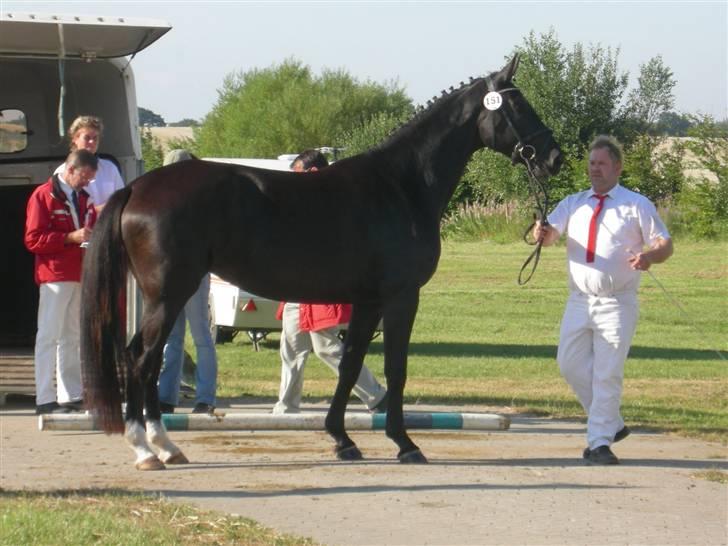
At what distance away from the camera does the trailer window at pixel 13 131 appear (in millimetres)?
12672

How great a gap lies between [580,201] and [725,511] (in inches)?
97.8

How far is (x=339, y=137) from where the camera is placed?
63344 mm

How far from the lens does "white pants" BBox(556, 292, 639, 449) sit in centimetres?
860

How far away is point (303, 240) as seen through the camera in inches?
328

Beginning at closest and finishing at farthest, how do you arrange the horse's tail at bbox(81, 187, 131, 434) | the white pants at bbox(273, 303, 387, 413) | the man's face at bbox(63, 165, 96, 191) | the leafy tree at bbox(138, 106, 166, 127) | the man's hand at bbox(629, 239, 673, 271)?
the horse's tail at bbox(81, 187, 131, 434) < the man's hand at bbox(629, 239, 673, 271) < the man's face at bbox(63, 165, 96, 191) < the white pants at bbox(273, 303, 387, 413) < the leafy tree at bbox(138, 106, 166, 127)

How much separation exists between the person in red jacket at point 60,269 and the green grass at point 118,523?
9.32 feet

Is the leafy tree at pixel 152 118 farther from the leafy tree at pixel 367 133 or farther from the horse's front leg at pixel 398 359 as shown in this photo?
the horse's front leg at pixel 398 359

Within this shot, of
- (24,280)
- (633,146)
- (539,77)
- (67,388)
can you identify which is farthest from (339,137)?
(67,388)

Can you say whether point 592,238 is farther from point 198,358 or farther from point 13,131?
point 13,131

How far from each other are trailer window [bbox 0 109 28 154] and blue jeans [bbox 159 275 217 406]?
3.08 metres

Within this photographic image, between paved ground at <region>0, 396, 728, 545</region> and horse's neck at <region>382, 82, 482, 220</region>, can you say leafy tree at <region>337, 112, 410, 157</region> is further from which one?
horse's neck at <region>382, 82, 482, 220</region>

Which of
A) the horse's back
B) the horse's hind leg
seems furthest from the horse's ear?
the horse's hind leg

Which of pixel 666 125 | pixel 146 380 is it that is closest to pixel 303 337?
pixel 146 380

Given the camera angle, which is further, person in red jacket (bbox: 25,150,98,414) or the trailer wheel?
the trailer wheel
